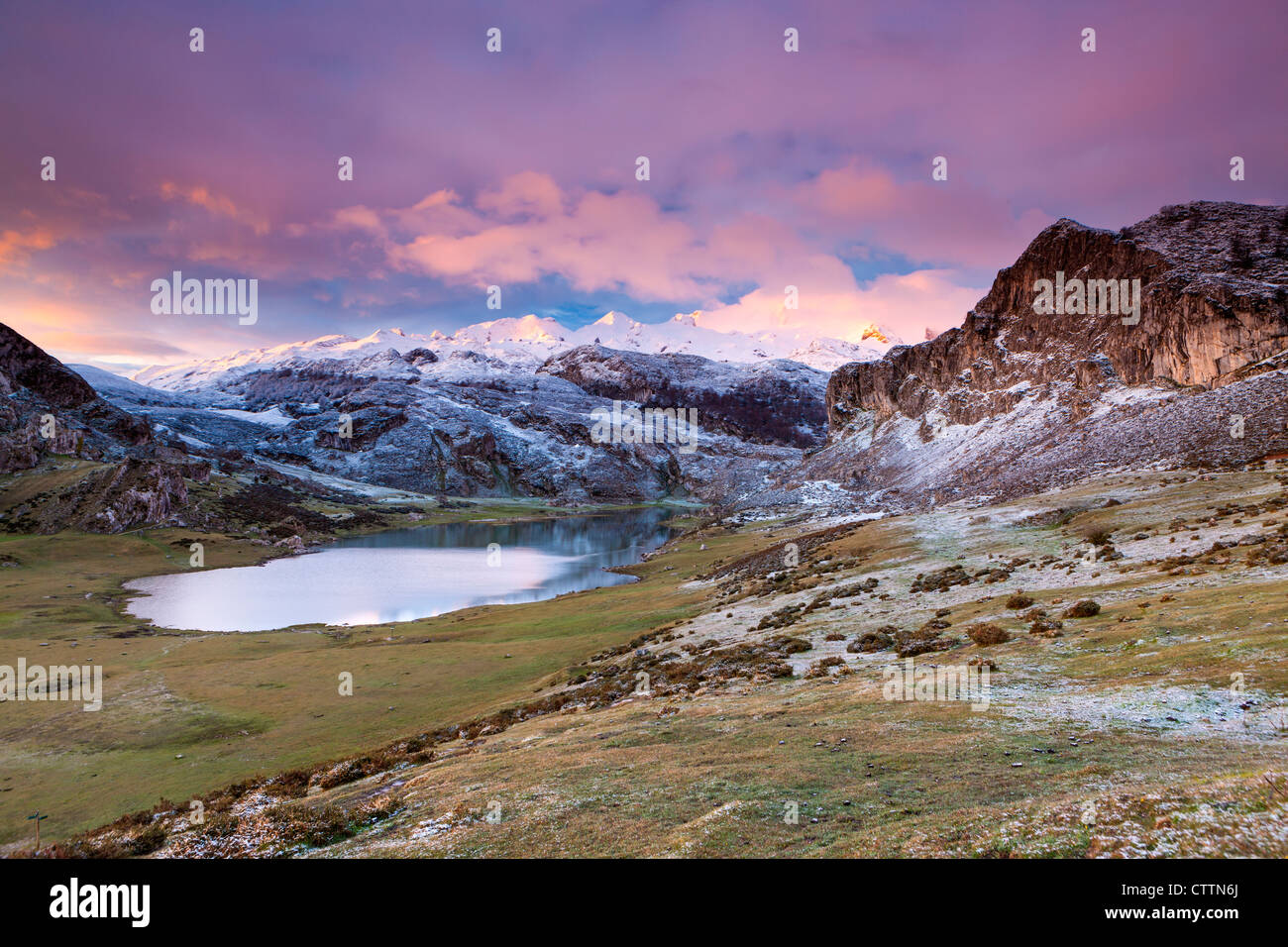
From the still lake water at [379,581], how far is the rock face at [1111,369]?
57717 millimetres

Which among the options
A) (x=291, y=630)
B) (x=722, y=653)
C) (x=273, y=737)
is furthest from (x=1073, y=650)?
(x=291, y=630)

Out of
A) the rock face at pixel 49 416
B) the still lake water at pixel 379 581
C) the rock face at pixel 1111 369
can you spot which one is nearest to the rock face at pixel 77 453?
the rock face at pixel 49 416

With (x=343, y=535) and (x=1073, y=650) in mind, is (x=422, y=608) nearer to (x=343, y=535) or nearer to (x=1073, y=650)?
(x=1073, y=650)

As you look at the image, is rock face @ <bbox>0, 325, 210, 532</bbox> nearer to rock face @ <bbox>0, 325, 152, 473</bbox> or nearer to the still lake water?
rock face @ <bbox>0, 325, 152, 473</bbox>

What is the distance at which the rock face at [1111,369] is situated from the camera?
6906cm

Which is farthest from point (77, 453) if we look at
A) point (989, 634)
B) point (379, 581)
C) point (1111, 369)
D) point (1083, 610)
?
point (1111, 369)

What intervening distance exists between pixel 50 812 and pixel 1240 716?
33670 mm

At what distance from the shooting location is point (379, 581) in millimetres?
84750

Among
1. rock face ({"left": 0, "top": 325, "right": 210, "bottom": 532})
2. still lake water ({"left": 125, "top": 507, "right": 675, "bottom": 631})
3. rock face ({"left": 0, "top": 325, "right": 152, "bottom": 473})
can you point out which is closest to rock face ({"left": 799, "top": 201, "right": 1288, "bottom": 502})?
still lake water ({"left": 125, "top": 507, "right": 675, "bottom": 631})

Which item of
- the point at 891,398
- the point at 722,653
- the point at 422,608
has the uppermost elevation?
the point at 891,398

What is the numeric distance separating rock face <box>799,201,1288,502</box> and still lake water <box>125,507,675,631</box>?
5772cm

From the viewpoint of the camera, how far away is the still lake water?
2562 inches

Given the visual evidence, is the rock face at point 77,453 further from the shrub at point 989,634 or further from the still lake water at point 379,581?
the shrub at point 989,634
